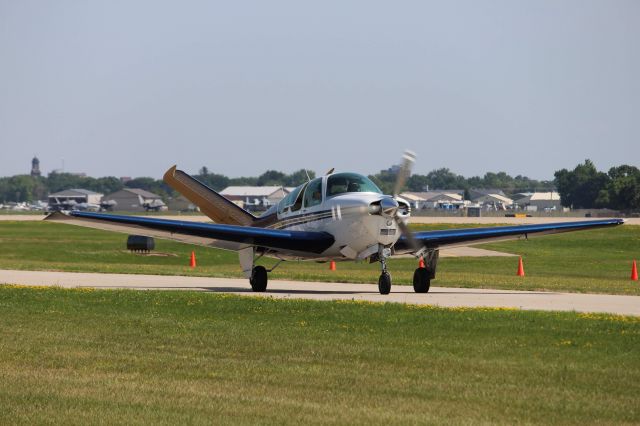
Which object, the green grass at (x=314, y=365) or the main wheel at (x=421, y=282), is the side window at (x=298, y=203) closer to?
the main wheel at (x=421, y=282)

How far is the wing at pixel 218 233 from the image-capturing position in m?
29.4

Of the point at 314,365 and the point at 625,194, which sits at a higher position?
the point at 625,194

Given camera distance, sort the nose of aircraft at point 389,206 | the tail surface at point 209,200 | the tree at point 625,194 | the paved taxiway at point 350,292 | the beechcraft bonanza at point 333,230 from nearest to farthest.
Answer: the paved taxiway at point 350,292 → the nose of aircraft at point 389,206 → the beechcraft bonanza at point 333,230 → the tail surface at point 209,200 → the tree at point 625,194

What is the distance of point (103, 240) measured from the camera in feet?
246

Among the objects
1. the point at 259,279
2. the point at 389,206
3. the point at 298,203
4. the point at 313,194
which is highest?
the point at 313,194

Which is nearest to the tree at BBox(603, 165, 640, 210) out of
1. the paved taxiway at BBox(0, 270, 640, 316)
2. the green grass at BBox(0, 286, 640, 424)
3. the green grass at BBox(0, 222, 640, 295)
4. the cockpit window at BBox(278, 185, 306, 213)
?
the green grass at BBox(0, 222, 640, 295)

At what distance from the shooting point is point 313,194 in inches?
1205

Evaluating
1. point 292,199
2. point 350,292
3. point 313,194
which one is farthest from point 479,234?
point 292,199

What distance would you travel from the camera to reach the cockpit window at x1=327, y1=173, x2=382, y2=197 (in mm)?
29766

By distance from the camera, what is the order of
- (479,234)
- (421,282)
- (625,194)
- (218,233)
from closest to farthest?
(218,233) → (421,282) → (479,234) → (625,194)

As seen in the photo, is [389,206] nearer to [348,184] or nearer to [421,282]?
[348,184]

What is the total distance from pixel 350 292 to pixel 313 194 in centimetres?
299

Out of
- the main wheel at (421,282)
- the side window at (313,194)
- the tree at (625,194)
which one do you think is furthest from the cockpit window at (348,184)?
the tree at (625,194)

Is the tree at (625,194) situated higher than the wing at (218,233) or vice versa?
the tree at (625,194)
